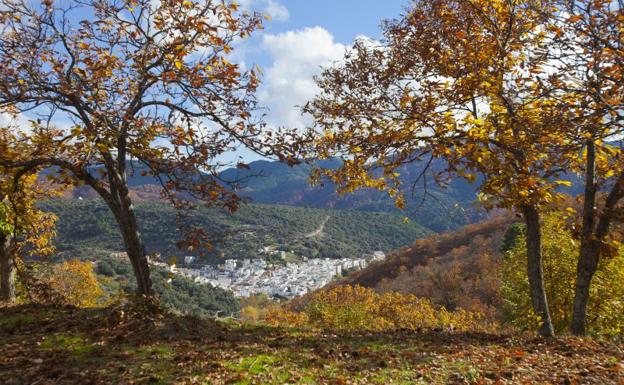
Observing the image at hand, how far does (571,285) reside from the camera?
59.8ft

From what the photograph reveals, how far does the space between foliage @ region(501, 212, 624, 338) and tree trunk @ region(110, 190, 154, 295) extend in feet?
39.8

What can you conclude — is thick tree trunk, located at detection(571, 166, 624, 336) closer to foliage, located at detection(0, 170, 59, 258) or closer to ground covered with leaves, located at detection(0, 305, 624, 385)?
ground covered with leaves, located at detection(0, 305, 624, 385)

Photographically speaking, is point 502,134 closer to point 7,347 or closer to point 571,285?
point 7,347

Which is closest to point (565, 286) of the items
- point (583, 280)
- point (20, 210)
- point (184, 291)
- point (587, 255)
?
point (583, 280)

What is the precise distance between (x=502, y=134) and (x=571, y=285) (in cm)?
1301

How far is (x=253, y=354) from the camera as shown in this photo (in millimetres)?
7980

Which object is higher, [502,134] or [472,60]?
[472,60]

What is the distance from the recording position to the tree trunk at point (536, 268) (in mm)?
10844

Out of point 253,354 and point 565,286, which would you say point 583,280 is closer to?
point 253,354

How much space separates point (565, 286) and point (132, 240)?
1691cm

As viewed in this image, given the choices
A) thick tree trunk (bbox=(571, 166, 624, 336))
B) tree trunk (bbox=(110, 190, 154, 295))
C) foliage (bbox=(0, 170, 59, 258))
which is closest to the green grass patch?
tree trunk (bbox=(110, 190, 154, 295))

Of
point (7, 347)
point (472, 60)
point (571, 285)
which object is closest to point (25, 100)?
point (7, 347)

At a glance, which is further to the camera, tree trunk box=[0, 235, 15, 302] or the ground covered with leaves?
tree trunk box=[0, 235, 15, 302]

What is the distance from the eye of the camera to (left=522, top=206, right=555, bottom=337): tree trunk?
35.6 feet
